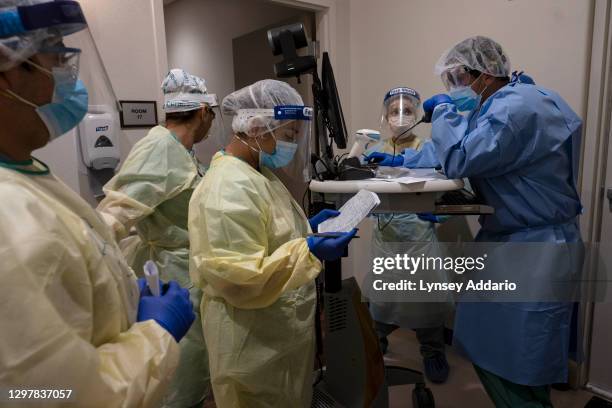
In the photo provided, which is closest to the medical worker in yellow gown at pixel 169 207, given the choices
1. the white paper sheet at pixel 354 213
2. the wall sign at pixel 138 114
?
the wall sign at pixel 138 114

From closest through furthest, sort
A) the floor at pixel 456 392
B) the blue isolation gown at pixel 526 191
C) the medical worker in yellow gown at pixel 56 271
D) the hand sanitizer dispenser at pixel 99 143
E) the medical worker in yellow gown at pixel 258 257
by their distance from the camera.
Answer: the medical worker in yellow gown at pixel 56 271 < the medical worker in yellow gown at pixel 258 257 < the blue isolation gown at pixel 526 191 < the hand sanitizer dispenser at pixel 99 143 < the floor at pixel 456 392

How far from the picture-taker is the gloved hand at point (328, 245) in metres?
1.04

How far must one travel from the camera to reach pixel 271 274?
96 cm

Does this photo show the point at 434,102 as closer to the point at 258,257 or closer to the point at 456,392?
the point at 258,257

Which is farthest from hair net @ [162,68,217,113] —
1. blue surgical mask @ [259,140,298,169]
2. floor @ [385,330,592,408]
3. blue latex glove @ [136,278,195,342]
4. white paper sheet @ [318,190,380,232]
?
floor @ [385,330,592,408]

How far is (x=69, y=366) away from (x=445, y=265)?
2.03 m

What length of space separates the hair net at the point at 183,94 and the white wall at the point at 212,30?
162 cm

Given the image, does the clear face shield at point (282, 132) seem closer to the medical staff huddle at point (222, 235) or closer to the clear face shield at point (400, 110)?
the medical staff huddle at point (222, 235)

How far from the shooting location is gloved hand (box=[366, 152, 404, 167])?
1.85 m

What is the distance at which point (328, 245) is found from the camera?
3.41ft

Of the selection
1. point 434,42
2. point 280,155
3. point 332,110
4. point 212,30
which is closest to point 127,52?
point 332,110

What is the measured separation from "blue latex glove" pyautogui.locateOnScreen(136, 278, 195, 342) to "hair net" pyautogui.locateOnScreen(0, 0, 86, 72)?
0.43 m

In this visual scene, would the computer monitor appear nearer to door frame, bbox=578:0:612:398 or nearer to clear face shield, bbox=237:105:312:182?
clear face shield, bbox=237:105:312:182

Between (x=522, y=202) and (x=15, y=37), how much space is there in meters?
1.40
